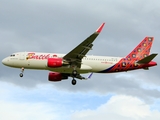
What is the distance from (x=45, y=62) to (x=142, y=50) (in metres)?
17.6

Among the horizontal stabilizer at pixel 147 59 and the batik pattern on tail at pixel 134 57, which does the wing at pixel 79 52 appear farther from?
the horizontal stabilizer at pixel 147 59

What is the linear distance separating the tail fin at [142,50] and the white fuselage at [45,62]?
10.6ft

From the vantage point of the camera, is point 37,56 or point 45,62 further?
point 37,56

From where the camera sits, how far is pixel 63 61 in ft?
253

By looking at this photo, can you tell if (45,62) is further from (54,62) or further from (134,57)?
(134,57)

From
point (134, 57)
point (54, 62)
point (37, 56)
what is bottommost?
point (54, 62)

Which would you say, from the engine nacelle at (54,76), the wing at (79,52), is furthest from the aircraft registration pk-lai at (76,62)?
the engine nacelle at (54,76)

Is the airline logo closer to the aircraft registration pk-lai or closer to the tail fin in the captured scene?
the aircraft registration pk-lai

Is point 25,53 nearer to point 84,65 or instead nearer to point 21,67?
point 21,67

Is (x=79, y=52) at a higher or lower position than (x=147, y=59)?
higher

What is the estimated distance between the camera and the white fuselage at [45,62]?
254 ft

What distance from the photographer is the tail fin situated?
268 ft

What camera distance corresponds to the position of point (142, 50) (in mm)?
83250

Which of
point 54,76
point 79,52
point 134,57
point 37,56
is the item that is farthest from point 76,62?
point 134,57
